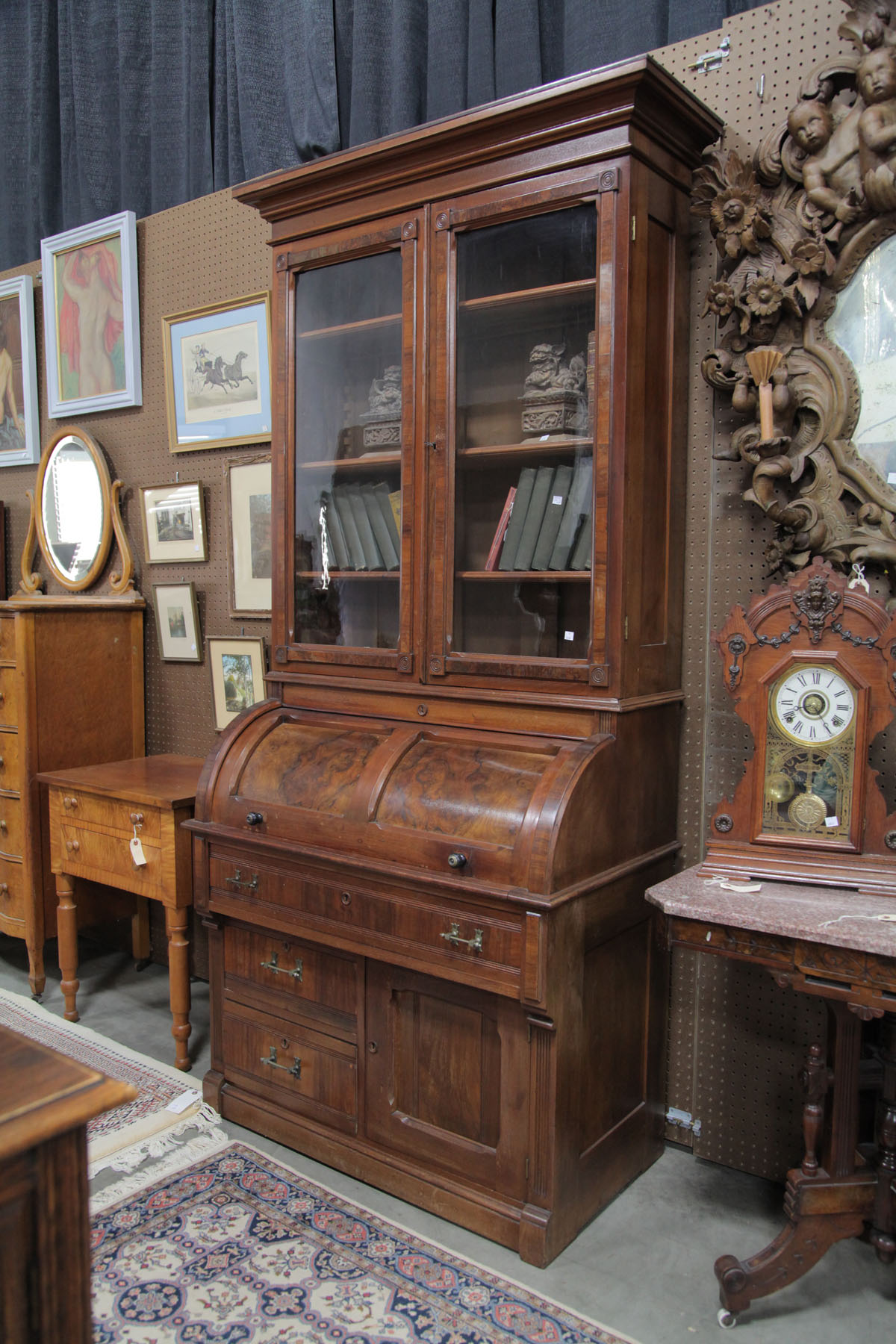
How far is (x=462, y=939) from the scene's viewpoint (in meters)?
2.31

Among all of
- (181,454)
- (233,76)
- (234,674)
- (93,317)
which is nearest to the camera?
(234,674)

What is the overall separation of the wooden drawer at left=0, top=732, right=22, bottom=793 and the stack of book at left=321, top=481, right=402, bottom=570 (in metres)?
1.67

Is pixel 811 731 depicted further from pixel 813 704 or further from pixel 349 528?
pixel 349 528

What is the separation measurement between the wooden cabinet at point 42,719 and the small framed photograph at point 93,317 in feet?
3.13

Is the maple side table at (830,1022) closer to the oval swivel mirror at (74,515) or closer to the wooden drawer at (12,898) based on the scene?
the wooden drawer at (12,898)

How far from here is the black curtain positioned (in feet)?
10.9

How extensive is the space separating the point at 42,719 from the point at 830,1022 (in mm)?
2935

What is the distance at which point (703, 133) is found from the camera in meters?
2.49

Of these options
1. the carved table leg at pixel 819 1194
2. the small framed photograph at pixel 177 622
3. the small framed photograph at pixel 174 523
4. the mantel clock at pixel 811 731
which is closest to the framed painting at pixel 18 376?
the small framed photograph at pixel 174 523

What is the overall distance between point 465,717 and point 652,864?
2.07ft

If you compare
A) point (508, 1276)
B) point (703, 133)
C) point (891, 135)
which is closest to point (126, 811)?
point (508, 1276)

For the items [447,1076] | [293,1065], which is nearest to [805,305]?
[447,1076]

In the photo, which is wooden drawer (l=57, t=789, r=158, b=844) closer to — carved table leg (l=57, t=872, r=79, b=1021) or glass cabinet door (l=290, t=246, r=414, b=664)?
carved table leg (l=57, t=872, r=79, b=1021)

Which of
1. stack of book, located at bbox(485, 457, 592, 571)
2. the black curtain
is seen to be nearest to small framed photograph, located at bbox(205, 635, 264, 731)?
stack of book, located at bbox(485, 457, 592, 571)
